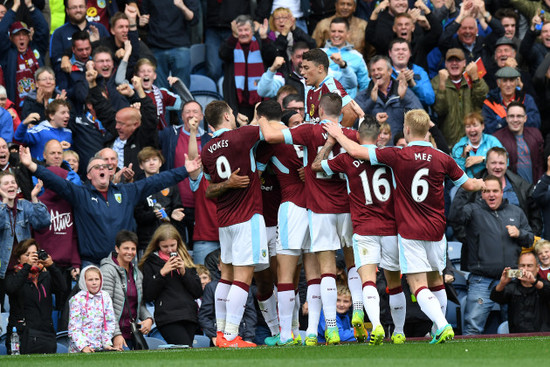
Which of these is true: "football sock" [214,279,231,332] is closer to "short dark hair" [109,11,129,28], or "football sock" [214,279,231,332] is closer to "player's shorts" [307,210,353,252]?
"player's shorts" [307,210,353,252]

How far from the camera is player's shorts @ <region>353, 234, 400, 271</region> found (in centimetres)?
1183

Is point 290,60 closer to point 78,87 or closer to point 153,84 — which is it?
point 153,84

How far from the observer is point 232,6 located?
763 inches

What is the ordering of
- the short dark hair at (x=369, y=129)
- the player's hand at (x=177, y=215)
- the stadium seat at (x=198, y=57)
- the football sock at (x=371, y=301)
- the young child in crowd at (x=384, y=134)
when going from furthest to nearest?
1. the stadium seat at (x=198, y=57)
2. the young child in crowd at (x=384, y=134)
3. the player's hand at (x=177, y=215)
4. the short dark hair at (x=369, y=129)
5. the football sock at (x=371, y=301)

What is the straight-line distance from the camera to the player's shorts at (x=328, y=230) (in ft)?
40.2

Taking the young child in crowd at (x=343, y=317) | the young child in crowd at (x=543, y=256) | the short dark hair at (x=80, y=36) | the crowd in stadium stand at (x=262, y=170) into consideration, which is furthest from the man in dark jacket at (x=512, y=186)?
the short dark hair at (x=80, y=36)

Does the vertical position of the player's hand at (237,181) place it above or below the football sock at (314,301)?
above

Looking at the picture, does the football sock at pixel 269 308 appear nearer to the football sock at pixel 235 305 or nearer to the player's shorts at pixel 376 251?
the football sock at pixel 235 305

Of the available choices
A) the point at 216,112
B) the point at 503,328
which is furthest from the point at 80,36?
the point at 503,328

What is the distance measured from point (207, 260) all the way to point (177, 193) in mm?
1307

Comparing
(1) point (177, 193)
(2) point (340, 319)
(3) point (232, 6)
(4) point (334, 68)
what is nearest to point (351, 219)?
(2) point (340, 319)

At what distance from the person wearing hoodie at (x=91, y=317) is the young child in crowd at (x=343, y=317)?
266 cm

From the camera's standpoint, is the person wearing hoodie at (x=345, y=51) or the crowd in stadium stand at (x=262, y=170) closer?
the crowd in stadium stand at (x=262, y=170)

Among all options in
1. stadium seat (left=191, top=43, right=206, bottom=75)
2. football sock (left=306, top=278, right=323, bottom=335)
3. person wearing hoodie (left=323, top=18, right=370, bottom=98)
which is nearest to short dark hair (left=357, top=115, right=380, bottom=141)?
football sock (left=306, top=278, right=323, bottom=335)
